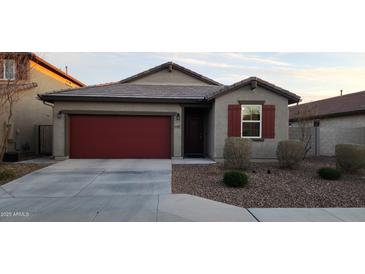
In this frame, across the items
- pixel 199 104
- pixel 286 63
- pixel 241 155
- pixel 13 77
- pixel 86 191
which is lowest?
pixel 86 191

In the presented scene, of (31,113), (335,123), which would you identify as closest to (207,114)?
(31,113)

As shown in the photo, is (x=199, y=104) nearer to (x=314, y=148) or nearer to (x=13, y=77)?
(x=314, y=148)

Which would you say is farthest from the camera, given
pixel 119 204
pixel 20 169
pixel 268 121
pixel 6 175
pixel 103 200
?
pixel 268 121

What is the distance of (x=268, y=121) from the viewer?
473 inches

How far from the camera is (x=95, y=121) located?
1298 centimetres

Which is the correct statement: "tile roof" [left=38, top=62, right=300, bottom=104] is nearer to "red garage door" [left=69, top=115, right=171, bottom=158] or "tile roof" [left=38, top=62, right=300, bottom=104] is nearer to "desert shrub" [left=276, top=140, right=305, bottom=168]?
"red garage door" [left=69, top=115, right=171, bottom=158]

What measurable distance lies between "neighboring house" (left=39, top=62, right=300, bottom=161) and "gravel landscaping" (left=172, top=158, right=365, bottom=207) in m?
2.81

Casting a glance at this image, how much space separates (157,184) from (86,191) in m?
2.02

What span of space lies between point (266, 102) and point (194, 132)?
437 centimetres

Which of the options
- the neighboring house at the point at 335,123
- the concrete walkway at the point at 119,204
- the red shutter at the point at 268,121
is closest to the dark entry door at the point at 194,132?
the red shutter at the point at 268,121

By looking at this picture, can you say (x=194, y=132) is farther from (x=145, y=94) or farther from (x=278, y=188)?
(x=278, y=188)

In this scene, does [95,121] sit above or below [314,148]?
above

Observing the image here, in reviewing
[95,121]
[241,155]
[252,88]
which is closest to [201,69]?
[252,88]

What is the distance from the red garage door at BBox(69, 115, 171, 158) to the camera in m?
12.9
